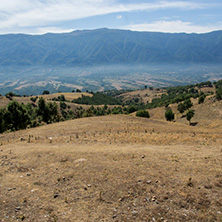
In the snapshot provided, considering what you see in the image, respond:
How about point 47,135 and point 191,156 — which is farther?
point 47,135

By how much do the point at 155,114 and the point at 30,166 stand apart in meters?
108

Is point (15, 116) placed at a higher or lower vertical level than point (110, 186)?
lower

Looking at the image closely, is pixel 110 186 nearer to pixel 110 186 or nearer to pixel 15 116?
pixel 110 186

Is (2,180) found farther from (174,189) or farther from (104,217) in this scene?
(174,189)

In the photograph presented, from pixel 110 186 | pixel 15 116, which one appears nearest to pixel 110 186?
pixel 110 186

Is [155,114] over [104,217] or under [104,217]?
under

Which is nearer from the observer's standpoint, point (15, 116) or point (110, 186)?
point (110, 186)

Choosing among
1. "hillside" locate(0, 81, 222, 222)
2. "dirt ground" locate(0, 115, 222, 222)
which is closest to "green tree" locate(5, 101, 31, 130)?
"hillside" locate(0, 81, 222, 222)

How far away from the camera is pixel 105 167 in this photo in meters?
15.4

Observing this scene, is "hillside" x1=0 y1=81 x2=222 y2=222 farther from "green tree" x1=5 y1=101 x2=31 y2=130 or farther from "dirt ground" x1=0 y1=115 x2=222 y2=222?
"green tree" x1=5 y1=101 x2=31 y2=130

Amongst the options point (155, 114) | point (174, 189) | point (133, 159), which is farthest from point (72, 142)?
point (155, 114)

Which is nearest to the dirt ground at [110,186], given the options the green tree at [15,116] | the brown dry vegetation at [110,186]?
the brown dry vegetation at [110,186]

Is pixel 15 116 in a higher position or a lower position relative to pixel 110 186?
lower

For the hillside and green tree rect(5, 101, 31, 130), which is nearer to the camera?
the hillside
